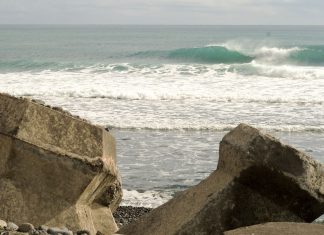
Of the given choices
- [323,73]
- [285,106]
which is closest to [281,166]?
[285,106]

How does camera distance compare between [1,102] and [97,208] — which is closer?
[1,102]

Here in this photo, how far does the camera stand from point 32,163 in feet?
14.1

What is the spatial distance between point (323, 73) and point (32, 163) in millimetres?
22140

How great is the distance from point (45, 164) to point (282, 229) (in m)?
1.60

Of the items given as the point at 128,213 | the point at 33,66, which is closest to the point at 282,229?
the point at 128,213

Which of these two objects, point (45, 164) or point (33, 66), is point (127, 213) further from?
point (33, 66)

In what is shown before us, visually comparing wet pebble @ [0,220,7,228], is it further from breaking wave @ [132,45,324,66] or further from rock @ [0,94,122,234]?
breaking wave @ [132,45,324,66]

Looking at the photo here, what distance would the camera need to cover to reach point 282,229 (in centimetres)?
375

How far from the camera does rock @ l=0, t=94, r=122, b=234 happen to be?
4.27m

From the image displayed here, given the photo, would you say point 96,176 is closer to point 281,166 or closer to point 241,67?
point 281,166

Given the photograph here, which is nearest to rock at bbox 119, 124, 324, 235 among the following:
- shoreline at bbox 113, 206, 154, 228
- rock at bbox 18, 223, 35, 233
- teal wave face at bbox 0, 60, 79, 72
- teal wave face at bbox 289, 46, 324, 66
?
rock at bbox 18, 223, 35, 233

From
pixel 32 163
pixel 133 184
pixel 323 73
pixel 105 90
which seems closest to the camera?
pixel 32 163

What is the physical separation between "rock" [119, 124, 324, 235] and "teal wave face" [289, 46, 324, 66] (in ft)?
94.4

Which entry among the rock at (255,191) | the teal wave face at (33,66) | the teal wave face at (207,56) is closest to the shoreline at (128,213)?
the rock at (255,191)
